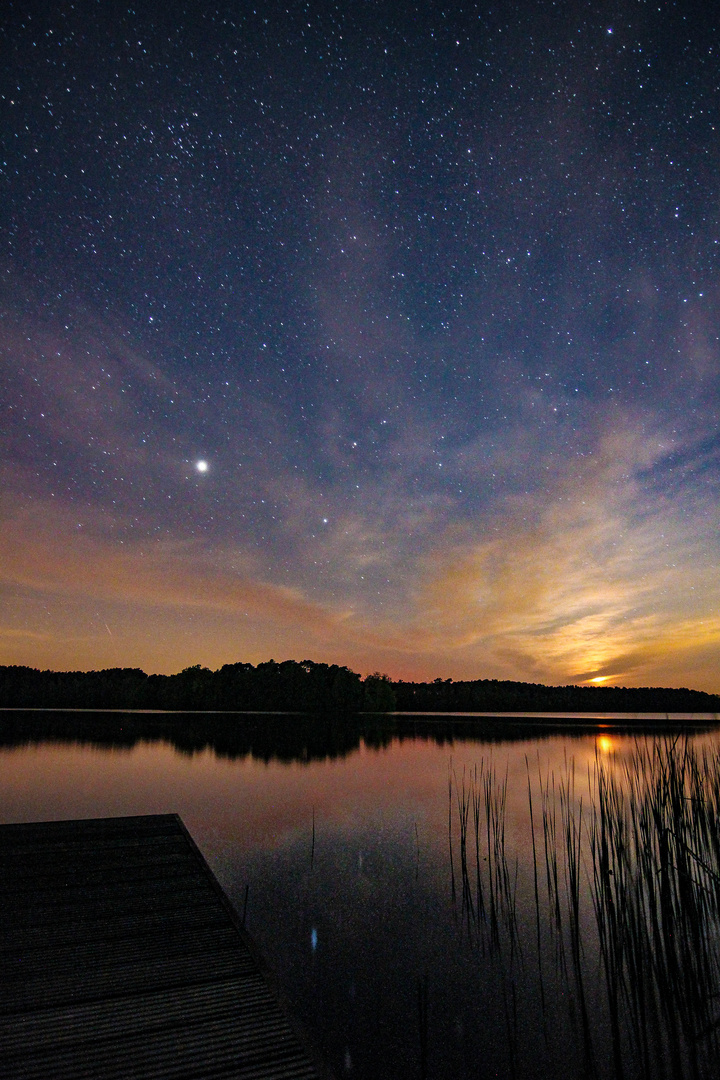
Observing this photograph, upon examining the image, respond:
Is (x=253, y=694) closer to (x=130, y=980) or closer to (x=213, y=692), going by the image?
(x=213, y=692)

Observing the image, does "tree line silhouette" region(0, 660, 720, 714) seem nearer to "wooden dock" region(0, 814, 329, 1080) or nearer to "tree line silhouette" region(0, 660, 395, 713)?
"tree line silhouette" region(0, 660, 395, 713)

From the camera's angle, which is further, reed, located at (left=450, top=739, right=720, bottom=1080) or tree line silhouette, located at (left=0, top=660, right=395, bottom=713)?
tree line silhouette, located at (left=0, top=660, right=395, bottom=713)

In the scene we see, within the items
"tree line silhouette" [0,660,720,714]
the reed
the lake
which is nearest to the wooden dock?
the lake

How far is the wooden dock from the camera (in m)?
3.32

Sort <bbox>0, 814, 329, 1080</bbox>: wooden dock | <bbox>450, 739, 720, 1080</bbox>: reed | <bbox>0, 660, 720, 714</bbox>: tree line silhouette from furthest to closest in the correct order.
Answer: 1. <bbox>0, 660, 720, 714</bbox>: tree line silhouette
2. <bbox>450, 739, 720, 1080</bbox>: reed
3. <bbox>0, 814, 329, 1080</bbox>: wooden dock

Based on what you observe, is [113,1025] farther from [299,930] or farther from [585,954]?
[585,954]

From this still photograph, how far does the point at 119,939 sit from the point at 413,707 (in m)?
91.4

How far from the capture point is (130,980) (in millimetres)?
4309

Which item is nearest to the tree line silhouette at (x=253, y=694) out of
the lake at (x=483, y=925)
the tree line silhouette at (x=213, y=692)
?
the tree line silhouette at (x=213, y=692)

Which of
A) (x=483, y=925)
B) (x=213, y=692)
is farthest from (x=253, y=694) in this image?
(x=483, y=925)

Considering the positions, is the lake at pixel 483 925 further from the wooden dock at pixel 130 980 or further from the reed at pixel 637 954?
the wooden dock at pixel 130 980

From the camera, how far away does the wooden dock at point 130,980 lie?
10.9ft

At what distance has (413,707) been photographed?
92188mm

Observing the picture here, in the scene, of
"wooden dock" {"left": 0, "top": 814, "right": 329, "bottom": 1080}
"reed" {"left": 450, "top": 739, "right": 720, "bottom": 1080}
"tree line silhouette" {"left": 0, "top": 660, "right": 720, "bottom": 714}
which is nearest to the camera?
"wooden dock" {"left": 0, "top": 814, "right": 329, "bottom": 1080}
